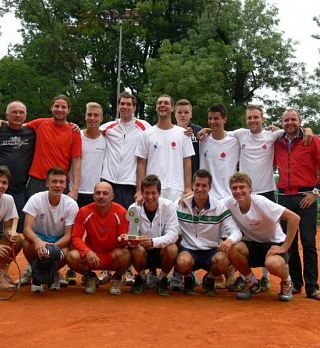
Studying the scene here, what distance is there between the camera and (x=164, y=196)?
718cm

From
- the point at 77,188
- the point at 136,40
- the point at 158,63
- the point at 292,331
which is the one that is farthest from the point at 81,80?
the point at 292,331

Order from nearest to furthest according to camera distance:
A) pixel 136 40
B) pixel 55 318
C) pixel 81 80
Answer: pixel 55 318 → pixel 81 80 → pixel 136 40

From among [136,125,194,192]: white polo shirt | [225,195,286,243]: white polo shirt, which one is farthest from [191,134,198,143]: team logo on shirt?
[225,195,286,243]: white polo shirt

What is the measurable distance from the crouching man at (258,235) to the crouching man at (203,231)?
15 cm

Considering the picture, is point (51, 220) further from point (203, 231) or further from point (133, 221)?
point (203, 231)

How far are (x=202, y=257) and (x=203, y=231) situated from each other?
0.33 m

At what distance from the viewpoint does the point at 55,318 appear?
5352mm

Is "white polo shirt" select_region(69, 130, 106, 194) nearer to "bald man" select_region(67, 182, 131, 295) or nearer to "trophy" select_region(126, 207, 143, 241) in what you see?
"bald man" select_region(67, 182, 131, 295)

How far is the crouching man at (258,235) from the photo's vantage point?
251 inches

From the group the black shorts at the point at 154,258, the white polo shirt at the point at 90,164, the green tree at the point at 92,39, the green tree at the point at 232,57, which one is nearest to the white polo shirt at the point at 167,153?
the white polo shirt at the point at 90,164

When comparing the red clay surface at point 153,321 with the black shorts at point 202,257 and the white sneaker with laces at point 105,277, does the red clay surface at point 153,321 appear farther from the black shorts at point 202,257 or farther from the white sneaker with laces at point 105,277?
the white sneaker with laces at point 105,277

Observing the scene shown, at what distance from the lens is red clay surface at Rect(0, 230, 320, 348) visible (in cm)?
463

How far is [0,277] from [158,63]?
25630 mm

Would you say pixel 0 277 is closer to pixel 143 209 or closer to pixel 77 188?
pixel 77 188
